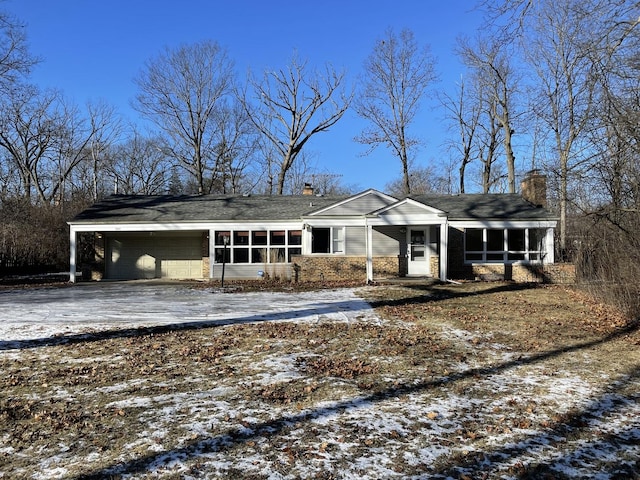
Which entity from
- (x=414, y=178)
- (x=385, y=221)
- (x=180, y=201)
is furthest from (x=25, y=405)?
(x=414, y=178)

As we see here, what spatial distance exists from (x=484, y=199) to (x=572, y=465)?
2004cm

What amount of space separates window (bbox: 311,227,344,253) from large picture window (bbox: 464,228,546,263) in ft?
18.1

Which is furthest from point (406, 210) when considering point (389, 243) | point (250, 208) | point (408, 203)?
point (250, 208)

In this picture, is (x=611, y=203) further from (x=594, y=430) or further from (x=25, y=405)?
(x=25, y=405)

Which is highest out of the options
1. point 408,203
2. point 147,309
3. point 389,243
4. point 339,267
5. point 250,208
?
point 250,208

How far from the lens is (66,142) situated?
38.8 m

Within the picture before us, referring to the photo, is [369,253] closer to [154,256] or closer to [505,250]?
[505,250]

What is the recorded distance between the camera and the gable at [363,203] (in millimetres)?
19688

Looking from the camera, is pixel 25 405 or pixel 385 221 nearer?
pixel 25 405

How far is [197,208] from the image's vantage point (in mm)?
21562

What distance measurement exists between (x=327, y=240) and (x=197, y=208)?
655 centimetres

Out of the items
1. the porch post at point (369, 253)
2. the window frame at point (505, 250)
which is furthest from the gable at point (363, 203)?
the window frame at point (505, 250)

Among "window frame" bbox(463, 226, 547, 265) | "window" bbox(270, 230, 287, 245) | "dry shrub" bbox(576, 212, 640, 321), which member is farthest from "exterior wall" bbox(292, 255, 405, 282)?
"dry shrub" bbox(576, 212, 640, 321)

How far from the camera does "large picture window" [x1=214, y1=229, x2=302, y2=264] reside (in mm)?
20078
